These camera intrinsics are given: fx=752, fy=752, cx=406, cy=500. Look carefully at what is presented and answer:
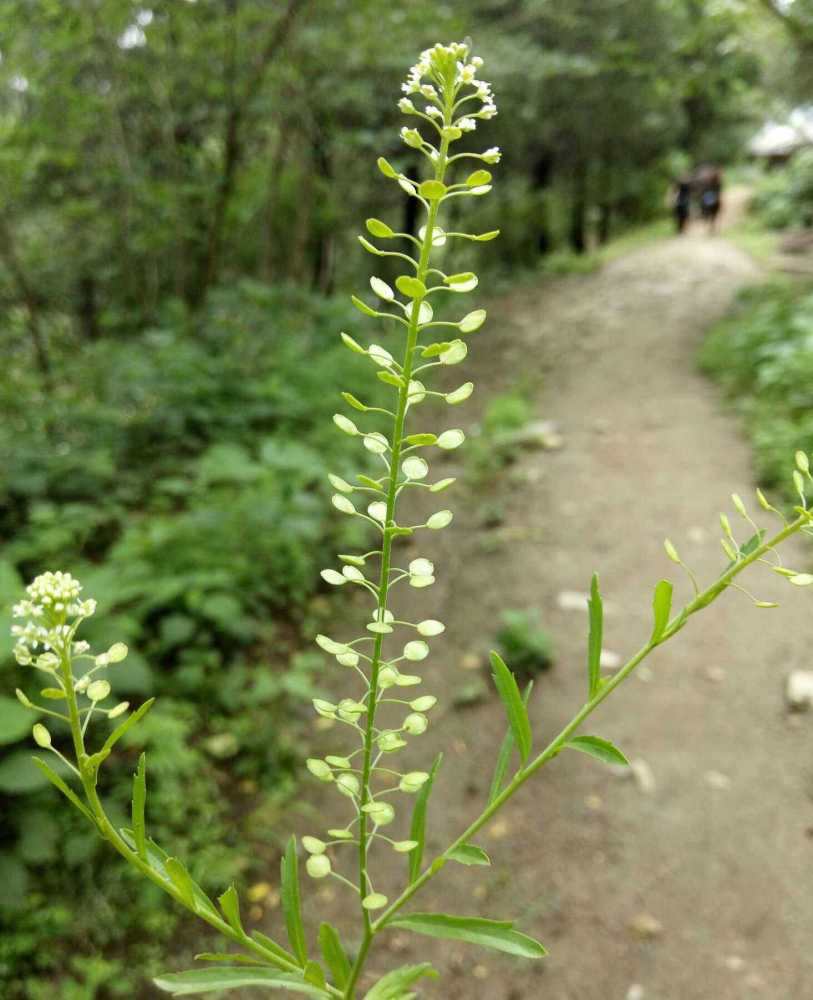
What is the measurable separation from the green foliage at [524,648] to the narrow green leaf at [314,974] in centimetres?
336

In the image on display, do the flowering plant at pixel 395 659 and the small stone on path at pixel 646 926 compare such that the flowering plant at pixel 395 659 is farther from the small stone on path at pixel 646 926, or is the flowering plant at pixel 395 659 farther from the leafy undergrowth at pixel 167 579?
A: the small stone on path at pixel 646 926

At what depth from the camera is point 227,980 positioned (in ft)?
2.90

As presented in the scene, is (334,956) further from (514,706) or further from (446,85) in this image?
(446,85)

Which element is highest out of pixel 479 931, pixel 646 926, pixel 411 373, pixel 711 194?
pixel 711 194

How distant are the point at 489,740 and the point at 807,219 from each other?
16.4m

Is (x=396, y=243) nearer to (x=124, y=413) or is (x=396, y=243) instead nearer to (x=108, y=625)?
(x=124, y=413)

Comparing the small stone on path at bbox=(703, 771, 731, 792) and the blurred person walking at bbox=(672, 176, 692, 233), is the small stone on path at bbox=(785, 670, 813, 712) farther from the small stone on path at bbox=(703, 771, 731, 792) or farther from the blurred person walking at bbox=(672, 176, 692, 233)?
the blurred person walking at bbox=(672, 176, 692, 233)

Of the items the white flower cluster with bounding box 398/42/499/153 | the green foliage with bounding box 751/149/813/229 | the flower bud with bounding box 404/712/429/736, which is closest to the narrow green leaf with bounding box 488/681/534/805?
the flower bud with bounding box 404/712/429/736

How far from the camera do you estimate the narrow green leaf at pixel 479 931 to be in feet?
2.87

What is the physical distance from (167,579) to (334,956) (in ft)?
9.81

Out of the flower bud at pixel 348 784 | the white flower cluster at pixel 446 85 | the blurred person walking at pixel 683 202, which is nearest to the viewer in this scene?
the white flower cluster at pixel 446 85

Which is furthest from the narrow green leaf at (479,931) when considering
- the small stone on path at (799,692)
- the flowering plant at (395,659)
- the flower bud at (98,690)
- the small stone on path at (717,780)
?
the small stone on path at (799,692)

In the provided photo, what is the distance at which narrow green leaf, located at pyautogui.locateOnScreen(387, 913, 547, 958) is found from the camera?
0.87 m

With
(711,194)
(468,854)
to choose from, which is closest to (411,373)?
(468,854)
